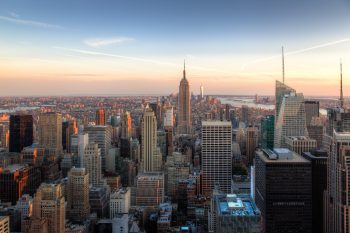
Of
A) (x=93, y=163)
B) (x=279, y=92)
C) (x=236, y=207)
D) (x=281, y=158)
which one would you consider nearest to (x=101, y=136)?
(x=93, y=163)

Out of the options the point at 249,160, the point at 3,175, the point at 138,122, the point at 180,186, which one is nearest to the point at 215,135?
the point at 249,160

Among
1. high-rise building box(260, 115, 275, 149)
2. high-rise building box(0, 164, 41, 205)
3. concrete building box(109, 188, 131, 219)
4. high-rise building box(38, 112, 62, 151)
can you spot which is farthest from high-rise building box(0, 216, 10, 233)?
high-rise building box(260, 115, 275, 149)

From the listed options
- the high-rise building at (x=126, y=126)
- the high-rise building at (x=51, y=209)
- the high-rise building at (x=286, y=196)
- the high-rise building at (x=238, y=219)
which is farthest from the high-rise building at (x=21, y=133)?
the high-rise building at (x=238, y=219)

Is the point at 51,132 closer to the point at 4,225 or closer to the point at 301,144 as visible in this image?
the point at 4,225

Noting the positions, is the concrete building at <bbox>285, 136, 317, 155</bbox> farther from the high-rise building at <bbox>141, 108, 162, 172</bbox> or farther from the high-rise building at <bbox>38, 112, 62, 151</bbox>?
the high-rise building at <bbox>38, 112, 62, 151</bbox>

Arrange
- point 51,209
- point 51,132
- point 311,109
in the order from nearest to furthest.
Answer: point 51,209
point 311,109
point 51,132
